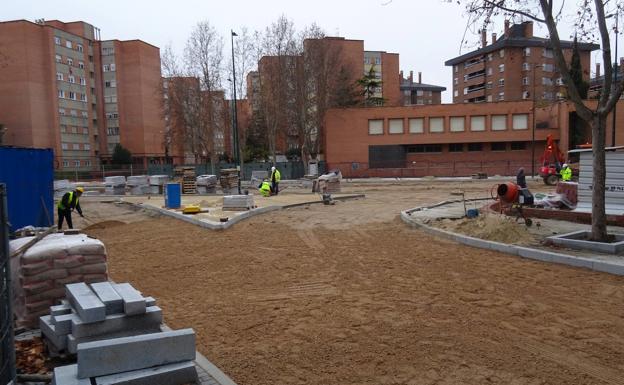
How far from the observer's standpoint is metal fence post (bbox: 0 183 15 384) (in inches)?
147

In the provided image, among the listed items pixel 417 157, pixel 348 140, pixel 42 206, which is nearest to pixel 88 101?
pixel 348 140

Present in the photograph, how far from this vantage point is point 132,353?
12.8 feet

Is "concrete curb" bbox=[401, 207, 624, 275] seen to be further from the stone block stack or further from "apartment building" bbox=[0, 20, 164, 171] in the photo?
"apartment building" bbox=[0, 20, 164, 171]

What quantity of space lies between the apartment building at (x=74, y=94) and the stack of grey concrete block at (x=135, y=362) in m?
65.4

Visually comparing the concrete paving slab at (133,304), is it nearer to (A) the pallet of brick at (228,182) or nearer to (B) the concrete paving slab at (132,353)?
(B) the concrete paving slab at (132,353)

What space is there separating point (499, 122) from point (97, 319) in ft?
169

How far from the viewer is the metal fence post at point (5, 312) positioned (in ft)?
12.3

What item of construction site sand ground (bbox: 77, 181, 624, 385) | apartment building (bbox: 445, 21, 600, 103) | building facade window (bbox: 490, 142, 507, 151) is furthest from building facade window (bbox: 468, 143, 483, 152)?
construction site sand ground (bbox: 77, 181, 624, 385)

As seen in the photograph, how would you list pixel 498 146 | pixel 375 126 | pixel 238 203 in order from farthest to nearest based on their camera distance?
pixel 498 146
pixel 375 126
pixel 238 203

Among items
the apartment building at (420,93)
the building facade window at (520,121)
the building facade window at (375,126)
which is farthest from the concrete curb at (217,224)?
the apartment building at (420,93)

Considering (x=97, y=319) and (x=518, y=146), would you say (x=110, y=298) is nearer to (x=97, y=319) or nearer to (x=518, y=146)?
(x=97, y=319)

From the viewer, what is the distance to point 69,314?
494cm

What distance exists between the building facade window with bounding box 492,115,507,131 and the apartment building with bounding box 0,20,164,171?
48.5m

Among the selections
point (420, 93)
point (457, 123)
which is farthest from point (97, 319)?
point (420, 93)
